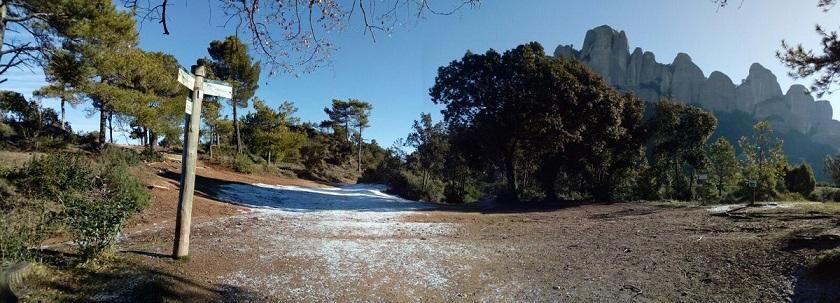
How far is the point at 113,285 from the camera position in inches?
171

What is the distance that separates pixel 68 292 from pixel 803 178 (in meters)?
38.2

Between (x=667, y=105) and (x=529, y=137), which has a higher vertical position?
(x=667, y=105)

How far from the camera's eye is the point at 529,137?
2014 centimetres

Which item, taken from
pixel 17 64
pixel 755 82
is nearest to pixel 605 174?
pixel 17 64

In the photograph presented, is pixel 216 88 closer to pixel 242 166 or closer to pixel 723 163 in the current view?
pixel 242 166

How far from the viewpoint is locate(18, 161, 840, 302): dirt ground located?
4.94 metres

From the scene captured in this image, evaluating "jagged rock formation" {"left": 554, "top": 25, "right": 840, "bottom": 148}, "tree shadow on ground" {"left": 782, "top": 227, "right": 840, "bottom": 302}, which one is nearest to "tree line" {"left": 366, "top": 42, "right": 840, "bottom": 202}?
"tree shadow on ground" {"left": 782, "top": 227, "right": 840, "bottom": 302}

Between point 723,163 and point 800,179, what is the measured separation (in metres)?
9.51

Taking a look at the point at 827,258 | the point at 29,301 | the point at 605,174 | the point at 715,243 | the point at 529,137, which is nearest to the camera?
the point at 29,301

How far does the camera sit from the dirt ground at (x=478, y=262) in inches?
195

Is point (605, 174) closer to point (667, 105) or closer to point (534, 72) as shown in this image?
point (667, 105)

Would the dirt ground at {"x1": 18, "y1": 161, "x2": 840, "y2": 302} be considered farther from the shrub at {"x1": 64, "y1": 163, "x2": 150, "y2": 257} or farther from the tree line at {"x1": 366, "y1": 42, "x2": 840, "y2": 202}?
the tree line at {"x1": 366, "y1": 42, "x2": 840, "y2": 202}

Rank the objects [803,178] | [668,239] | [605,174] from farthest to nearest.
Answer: [803,178], [605,174], [668,239]

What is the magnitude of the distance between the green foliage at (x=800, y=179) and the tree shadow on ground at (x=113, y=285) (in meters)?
35.3
